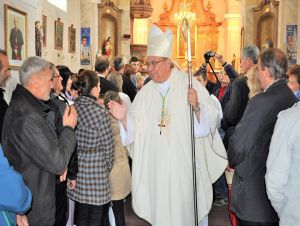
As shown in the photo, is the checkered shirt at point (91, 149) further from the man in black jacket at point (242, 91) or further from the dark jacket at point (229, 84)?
the dark jacket at point (229, 84)

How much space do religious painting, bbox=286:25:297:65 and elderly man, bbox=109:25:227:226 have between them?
29.6 feet

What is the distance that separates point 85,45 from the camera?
1667 centimetres

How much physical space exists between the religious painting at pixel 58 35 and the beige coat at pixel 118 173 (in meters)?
9.40

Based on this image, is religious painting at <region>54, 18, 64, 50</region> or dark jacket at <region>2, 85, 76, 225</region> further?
religious painting at <region>54, 18, 64, 50</region>

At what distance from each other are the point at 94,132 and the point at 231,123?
6.22 feet

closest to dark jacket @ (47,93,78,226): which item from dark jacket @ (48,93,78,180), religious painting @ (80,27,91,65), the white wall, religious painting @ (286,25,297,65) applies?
dark jacket @ (48,93,78,180)

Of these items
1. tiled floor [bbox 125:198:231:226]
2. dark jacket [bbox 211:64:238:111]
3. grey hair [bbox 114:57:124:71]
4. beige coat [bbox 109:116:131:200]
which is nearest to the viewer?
beige coat [bbox 109:116:131:200]

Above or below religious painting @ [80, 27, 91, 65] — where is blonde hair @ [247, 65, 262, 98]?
below

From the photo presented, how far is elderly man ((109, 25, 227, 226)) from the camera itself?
13.1ft

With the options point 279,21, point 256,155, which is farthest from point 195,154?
point 279,21

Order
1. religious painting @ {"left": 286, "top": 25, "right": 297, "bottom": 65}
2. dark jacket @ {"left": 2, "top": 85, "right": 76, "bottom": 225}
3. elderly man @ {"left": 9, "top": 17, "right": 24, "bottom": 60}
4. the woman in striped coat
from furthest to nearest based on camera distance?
religious painting @ {"left": 286, "top": 25, "right": 297, "bottom": 65}
elderly man @ {"left": 9, "top": 17, "right": 24, "bottom": 60}
the woman in striped coat
dark jacket @ {"left": 2, "top": 85, "right": 76, "bottom": 225}

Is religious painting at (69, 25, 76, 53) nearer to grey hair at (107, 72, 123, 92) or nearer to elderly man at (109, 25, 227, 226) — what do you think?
grey hair at (107, 72, 123, 92)

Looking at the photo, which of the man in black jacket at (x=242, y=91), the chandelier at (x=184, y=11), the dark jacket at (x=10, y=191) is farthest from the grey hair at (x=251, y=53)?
the chandelier at (x=184, y=11)

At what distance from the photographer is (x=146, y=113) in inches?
164
